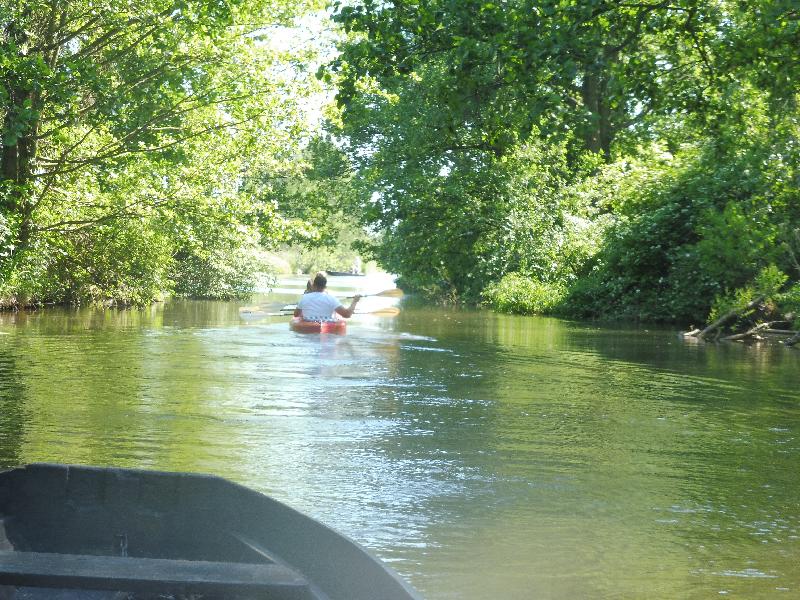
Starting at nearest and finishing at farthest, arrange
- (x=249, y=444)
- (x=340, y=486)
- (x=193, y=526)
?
(x=193, y=526), (x=340, y=486), (x=249, y=444)

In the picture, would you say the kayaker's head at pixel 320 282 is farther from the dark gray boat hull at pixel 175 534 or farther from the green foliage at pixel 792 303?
the dark gray boat hull at pixel 175 534

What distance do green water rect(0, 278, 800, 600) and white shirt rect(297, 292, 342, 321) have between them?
2.55 feet

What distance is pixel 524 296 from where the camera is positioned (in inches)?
1362

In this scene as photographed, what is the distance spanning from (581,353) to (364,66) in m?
8.21

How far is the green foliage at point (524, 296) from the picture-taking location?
3406cm

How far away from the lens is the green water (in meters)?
5.94

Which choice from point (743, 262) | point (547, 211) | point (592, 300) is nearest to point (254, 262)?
point (547, 211)

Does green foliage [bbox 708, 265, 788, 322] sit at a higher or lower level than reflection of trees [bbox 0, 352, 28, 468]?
higher

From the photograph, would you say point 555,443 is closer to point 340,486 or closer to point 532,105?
point 340,486

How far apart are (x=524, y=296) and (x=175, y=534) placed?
3035cm

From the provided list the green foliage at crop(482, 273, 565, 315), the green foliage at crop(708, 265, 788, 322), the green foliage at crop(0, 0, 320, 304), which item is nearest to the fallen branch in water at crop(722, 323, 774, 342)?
the green foliage at crop(708, 265, 788, 322)

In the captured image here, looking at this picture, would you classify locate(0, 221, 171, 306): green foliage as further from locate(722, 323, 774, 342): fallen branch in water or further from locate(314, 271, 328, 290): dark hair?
locate(722, 323, 774, 342): fallen branch in water

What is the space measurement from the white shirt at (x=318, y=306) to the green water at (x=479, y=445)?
30.6 inches

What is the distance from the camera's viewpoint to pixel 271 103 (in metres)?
25.1
